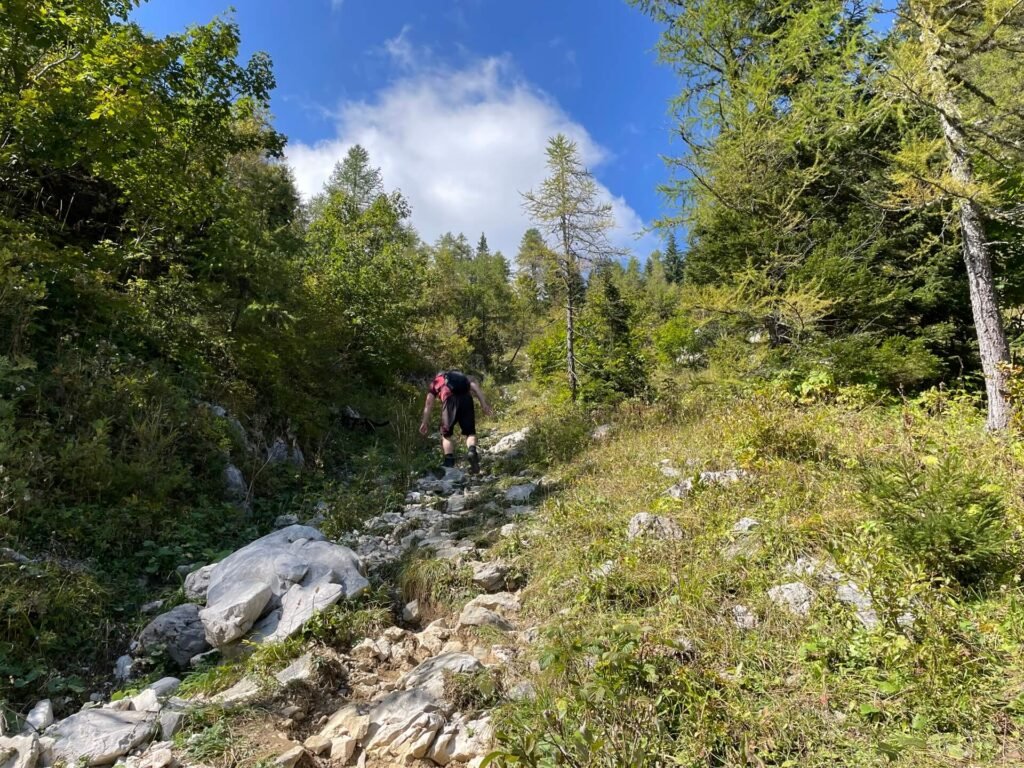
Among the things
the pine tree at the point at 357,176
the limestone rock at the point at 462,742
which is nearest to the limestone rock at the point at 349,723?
the limestone rock at the point at 462,742

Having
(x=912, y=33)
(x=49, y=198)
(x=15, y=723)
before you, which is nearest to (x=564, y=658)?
(x=15, y=723)

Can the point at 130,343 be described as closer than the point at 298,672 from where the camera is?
No

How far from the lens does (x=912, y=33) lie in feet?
27.9

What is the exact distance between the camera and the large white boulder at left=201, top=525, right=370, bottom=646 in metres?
3.79

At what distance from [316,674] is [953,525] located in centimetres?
421

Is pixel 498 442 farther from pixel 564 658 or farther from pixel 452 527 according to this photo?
pixel 564 658

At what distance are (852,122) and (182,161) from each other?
11.1m

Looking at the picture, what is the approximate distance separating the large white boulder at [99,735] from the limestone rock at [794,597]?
149 inches

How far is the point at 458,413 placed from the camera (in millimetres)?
7996

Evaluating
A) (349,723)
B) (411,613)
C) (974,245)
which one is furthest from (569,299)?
(349,723)

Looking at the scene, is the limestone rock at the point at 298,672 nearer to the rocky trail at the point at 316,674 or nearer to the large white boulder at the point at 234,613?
the rocky trail at the point at 316,674

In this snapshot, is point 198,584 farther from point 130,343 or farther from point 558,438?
point 558,438

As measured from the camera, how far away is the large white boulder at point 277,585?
12.4ft

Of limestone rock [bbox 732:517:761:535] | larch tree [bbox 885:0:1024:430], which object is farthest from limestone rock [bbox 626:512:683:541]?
larch tree [bbox 885:0:1024:430]
